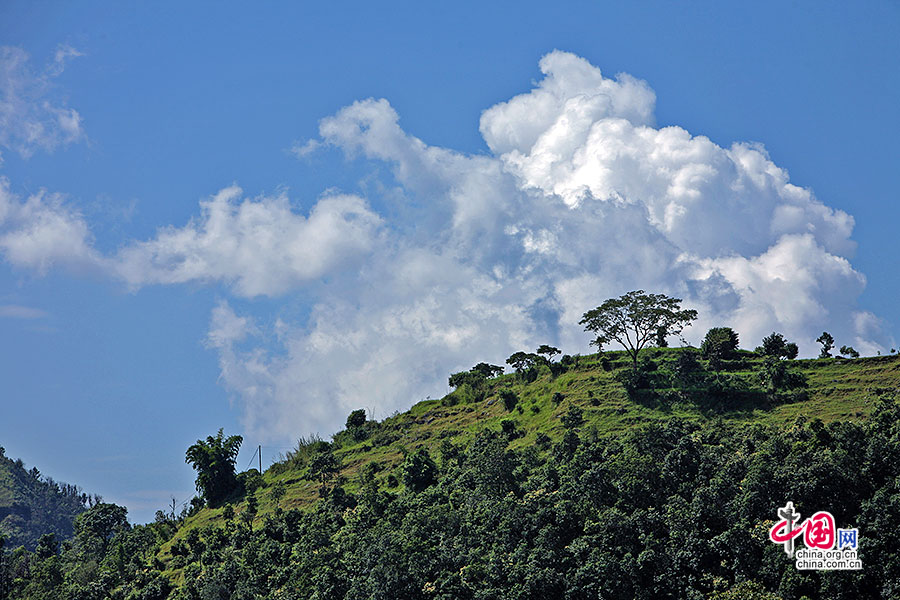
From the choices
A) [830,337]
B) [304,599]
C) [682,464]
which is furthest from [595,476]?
[830,337]

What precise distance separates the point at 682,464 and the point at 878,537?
1717cm

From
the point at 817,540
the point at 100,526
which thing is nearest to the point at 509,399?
the point at 817,540

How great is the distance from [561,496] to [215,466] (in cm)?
7841

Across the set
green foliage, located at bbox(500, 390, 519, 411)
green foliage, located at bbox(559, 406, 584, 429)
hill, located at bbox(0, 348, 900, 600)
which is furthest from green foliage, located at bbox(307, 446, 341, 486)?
green foliage, located at bbox(559, 406, 584, 429)

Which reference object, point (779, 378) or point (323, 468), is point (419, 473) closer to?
point (323, 468)

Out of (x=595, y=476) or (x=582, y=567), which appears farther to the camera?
(x=595, y=476)

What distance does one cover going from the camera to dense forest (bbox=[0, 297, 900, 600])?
214ft

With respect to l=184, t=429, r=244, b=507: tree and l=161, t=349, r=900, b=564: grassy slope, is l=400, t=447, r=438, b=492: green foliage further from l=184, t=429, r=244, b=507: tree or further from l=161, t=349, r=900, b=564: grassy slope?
l=184, t=429, r=244, b=507: tree

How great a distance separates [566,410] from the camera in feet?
355

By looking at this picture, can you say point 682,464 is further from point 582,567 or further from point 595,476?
point 582,567

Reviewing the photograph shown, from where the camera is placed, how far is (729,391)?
325 ft

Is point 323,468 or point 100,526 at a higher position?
point 323,468

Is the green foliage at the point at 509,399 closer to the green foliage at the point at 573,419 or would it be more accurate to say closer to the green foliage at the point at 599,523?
the green foliage at the point at 573,419

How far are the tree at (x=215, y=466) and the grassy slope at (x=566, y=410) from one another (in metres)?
3.72
